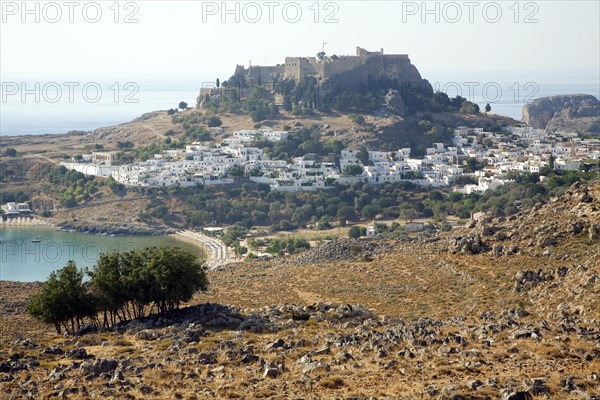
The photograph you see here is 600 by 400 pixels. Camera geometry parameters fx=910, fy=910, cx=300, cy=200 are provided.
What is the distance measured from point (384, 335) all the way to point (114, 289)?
6.23 meters

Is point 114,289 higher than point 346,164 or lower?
lower

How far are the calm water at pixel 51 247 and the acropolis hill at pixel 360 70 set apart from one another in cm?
2322

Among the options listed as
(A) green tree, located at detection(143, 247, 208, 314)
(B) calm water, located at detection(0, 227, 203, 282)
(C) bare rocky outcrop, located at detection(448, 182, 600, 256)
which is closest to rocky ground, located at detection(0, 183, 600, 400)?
(C) bare rocky outcrop, located at detection(448, 182, 600, 256)

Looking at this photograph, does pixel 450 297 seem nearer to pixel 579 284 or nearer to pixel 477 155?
pixel 579 284

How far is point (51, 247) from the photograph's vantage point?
4541 cm

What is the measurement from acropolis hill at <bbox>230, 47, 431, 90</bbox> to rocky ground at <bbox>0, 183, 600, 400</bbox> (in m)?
40.9

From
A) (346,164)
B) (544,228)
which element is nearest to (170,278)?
(544,228)

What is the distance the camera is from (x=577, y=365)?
1262cm

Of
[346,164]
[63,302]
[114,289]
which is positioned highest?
[346,164]

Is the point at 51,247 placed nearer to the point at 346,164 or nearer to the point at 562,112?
the point at 346,164

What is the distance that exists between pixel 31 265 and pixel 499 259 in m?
26.1

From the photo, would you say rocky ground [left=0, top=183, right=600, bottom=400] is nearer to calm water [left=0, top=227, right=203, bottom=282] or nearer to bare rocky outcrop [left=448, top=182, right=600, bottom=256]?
bare rocky outcrop [left=448, top=182, right=600, bottom=256]

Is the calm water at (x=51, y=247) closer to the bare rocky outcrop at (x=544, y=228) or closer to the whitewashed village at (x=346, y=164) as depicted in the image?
the whitewashed village at (x=346, y=164)

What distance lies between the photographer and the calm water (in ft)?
133
